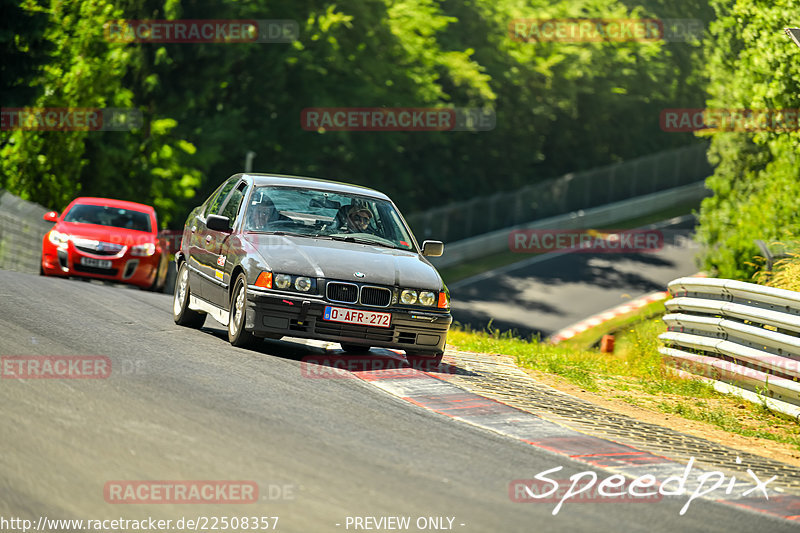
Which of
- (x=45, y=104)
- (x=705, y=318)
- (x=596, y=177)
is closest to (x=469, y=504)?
(x=705, y=318)

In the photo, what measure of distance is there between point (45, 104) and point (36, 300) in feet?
66.0

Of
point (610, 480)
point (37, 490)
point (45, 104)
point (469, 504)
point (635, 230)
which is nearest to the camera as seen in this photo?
point (37, 490)

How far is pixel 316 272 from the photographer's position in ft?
34.3

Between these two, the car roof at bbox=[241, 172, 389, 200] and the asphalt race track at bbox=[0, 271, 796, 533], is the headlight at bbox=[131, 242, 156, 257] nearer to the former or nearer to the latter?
the car roof at bbox=[241, 172, 389, 200]

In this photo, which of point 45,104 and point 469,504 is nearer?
point 469,504

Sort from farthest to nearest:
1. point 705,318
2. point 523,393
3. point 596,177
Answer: point 596,177
point 705,318
point 523,393

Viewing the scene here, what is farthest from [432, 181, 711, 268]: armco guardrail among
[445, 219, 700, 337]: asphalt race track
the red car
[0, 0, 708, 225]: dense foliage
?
the red car

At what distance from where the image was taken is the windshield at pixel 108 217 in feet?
67.7

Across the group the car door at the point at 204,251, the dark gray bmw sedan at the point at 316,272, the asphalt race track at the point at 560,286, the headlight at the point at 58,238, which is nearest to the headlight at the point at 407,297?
the dark gray bmw sedan at the point at 316,272

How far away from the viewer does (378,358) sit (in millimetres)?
11305

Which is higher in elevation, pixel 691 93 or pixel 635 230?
pixel 691 93

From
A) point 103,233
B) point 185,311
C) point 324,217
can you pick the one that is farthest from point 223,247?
point 103,233

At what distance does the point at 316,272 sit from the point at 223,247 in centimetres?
156

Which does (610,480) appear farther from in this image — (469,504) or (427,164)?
(427,164)
